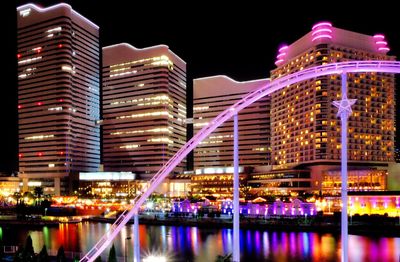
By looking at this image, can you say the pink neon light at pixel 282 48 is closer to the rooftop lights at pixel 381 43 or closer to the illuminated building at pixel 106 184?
the rooftop lights at pixel 381 43

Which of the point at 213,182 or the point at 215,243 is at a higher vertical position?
the point at 213,182

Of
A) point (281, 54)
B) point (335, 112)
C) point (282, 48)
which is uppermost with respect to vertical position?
point (282, 48)

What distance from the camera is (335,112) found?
14312 cm

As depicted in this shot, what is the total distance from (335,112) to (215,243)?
274 feet

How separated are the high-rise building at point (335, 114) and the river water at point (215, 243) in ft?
195

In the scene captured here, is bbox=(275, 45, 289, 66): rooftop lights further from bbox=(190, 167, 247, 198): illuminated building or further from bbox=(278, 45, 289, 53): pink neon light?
bbox=(190, 167, 247, 198): illuminated building

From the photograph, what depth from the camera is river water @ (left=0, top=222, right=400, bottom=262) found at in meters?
60.8

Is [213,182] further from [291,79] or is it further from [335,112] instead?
[291,79]

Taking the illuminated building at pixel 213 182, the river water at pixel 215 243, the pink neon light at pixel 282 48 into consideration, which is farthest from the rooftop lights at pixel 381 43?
the river water at pixel 215 243

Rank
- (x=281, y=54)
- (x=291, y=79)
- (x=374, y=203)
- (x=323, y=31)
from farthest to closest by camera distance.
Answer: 1. (x=281, y=54)
2. (x=323, y=31)
3. (x=374, y=203)
4. (x=291, y=79)

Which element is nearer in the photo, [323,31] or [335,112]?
[335,112]

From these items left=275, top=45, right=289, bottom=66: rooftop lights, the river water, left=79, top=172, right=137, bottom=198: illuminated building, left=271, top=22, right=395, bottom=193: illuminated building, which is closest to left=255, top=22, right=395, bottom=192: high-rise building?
left=271, top=22, right=395, bottom=193: illuminated building

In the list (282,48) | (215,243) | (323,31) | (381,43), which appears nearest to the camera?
(215,243)

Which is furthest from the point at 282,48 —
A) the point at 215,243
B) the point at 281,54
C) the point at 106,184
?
the point at 215,243
